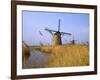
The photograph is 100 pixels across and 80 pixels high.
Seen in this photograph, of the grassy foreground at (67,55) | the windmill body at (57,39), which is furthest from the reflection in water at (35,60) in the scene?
Answer: the windmill body at (57,39)

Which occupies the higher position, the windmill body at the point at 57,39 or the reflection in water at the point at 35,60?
the windmill body at the point at 57,39

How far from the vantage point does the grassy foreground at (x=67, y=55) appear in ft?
6.27

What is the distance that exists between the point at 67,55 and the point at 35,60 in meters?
0.31

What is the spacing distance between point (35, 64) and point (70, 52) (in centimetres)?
36

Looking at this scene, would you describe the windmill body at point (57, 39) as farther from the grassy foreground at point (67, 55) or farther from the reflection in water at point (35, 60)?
the reflection in water at point (35, 60)

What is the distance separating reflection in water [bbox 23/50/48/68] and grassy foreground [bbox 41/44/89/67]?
1.7 inches

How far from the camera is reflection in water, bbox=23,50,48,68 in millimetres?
1843

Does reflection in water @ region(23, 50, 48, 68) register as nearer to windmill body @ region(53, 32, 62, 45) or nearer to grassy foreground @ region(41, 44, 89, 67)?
grassy foreground @ region(41, 44, 89, 67)

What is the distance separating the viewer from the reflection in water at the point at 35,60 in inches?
72.6

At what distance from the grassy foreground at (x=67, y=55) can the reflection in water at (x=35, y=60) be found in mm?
A: 42

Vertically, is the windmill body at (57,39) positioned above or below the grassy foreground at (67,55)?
above

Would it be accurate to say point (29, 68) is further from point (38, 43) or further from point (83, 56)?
point (83, 56)

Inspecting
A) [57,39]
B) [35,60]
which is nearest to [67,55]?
[57,39]

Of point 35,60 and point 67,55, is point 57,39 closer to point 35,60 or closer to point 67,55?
point 67,55
